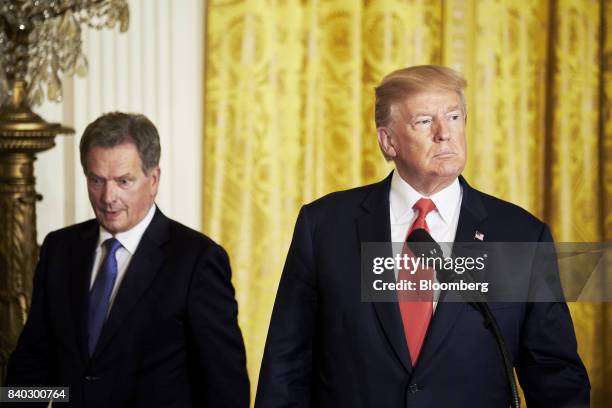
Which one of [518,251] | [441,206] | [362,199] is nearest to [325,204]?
[362,199]

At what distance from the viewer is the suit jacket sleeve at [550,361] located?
71.9 inches

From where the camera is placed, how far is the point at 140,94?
14.8 feet

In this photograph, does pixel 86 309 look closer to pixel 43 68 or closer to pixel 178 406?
pixel 178 406

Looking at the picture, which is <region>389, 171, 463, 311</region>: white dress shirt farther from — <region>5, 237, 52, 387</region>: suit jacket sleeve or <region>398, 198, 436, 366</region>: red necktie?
<region>5, 237, 52, 387</region>: suit jacket sleeve

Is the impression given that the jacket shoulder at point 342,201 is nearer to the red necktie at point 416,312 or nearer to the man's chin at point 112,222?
the red necktie at point 416,312

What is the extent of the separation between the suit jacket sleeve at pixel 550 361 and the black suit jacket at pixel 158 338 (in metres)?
0.77

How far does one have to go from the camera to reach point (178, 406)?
90.7 inches

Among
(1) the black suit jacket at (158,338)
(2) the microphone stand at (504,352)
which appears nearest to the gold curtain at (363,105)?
(1) the black suit jacket at (158,338)

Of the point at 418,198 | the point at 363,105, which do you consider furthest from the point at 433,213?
the point at 363,105

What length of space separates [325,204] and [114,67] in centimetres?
266

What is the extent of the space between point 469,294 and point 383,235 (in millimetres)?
388

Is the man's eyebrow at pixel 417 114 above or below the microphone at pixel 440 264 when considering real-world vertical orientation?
above

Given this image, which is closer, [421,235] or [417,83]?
[421,235]

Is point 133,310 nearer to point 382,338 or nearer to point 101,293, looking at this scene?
point 101,293
